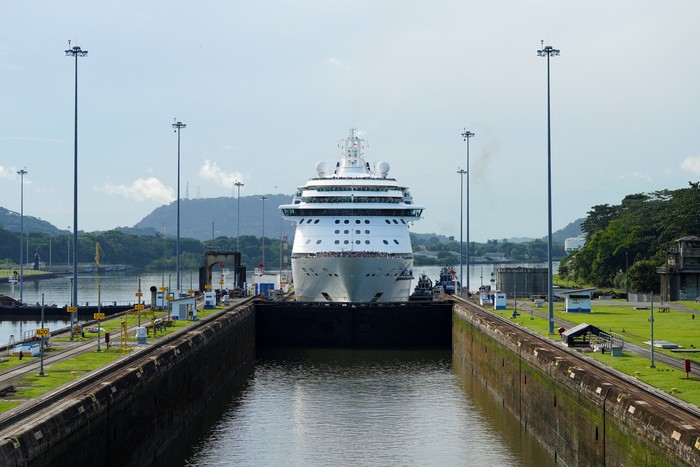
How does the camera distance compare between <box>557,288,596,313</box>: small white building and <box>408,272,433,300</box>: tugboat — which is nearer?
<box>557,288,596,313</box>: small white building

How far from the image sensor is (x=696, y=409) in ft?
108

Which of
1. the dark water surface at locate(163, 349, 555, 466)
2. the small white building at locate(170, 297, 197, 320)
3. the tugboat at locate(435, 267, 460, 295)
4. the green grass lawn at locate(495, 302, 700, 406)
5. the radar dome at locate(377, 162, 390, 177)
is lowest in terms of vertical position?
the dark water surface at locate(163, 349, 555, 466)

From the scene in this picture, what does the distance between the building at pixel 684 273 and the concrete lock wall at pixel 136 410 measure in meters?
46.9

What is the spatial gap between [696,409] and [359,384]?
1282 inches

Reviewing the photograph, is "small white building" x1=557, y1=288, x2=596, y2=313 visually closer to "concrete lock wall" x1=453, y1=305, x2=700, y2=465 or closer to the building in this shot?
"concrete lock wall" x1=453, y1=305, x2=700, y2=465

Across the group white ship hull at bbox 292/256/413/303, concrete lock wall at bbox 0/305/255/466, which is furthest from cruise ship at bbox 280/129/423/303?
concrete lock wall at bbox 0/305/255/466

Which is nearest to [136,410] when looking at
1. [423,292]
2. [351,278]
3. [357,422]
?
[357,422]

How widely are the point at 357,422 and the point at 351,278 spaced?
34791 millimetres

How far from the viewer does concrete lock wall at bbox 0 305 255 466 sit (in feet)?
96.1

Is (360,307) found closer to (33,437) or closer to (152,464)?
(152,464)

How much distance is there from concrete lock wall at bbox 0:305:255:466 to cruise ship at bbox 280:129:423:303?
1913 centimetres

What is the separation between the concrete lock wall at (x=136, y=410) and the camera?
29.3 metres

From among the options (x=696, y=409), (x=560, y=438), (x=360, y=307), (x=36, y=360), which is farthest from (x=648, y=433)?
(x=360, y=307)

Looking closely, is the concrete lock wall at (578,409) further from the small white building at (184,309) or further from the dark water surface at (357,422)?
the small white building at (184,309)
